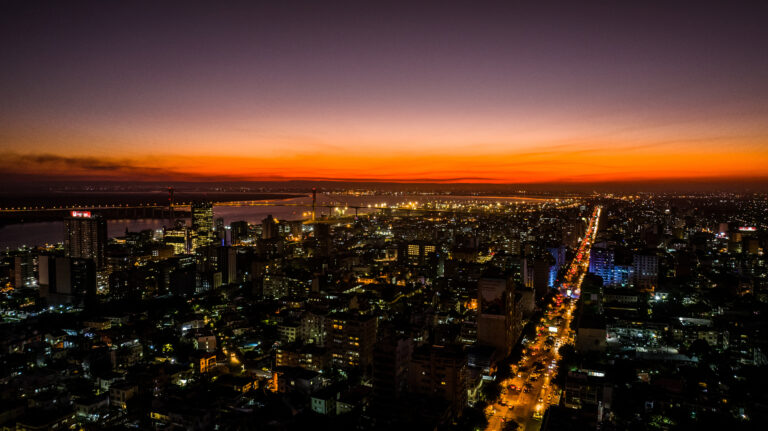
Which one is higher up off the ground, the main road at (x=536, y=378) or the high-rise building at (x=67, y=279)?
the high-rise building at (x=67, y=279)

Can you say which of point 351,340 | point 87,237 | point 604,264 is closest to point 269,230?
point 87,237

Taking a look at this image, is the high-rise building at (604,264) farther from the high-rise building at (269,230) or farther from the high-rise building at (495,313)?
the high-rise building at (269,230)

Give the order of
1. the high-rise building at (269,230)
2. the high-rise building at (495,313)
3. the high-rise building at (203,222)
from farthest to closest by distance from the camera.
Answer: the high-rise building at (269,230), the high-rise building at (203,222), the high-rise building at (495,313)

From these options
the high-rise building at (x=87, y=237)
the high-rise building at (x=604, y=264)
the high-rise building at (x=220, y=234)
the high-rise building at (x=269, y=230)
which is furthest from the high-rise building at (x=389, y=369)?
the high-rise building at (x=269, y=230)

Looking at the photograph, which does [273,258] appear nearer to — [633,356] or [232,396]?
[232,396]

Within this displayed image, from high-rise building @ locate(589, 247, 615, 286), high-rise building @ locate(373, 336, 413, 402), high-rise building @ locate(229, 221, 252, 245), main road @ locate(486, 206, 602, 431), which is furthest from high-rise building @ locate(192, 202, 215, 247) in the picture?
high-rise building @ locate(373, 336, 413, 402)

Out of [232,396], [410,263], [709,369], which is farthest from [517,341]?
[410,263]
